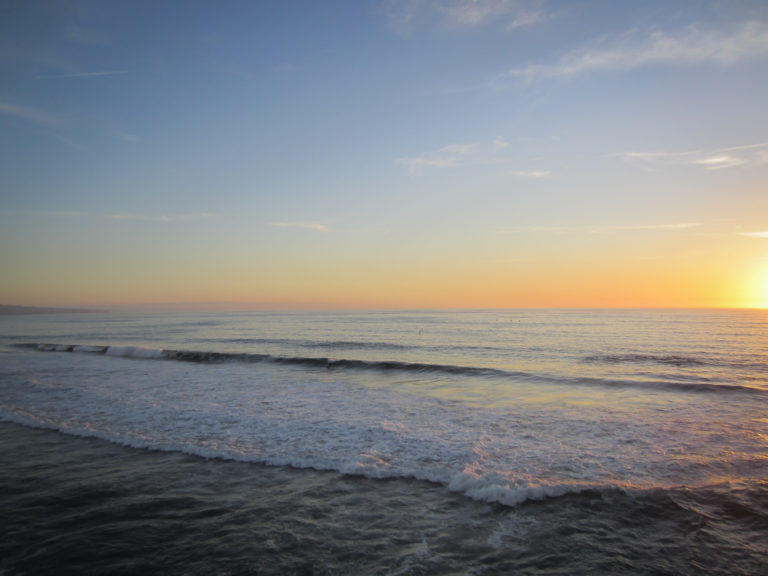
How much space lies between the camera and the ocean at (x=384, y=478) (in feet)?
19.2

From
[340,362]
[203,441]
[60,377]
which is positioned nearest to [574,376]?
[340,362]

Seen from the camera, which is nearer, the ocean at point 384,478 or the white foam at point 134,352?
the ocean at point 384,478

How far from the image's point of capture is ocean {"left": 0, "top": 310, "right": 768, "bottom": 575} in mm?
5848

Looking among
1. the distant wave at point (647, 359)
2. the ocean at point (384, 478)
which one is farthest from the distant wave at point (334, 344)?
the ocean at point (384, 478)

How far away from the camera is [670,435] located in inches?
479

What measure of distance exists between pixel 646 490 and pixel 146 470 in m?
10.9

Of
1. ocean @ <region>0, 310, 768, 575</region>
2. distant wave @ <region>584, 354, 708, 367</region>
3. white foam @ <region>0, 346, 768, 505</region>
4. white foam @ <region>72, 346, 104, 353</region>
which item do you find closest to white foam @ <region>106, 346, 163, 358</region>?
white foam @ <region>72, 346, 104, 353</region>

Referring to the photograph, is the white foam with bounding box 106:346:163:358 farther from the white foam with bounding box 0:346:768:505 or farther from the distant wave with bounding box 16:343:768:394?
the white foam with bounding box 0:346:768:505

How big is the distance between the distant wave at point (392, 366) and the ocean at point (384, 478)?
316mm

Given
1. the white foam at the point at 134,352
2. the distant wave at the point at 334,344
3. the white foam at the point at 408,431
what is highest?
the white foam at the point at 408,431

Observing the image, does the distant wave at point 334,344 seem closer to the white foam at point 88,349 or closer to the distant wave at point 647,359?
the white foam at point 88,349

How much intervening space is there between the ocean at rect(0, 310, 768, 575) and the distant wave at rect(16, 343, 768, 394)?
1.04ft

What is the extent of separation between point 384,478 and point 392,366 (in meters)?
18.9

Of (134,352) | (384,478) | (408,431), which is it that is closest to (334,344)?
(134,352)
